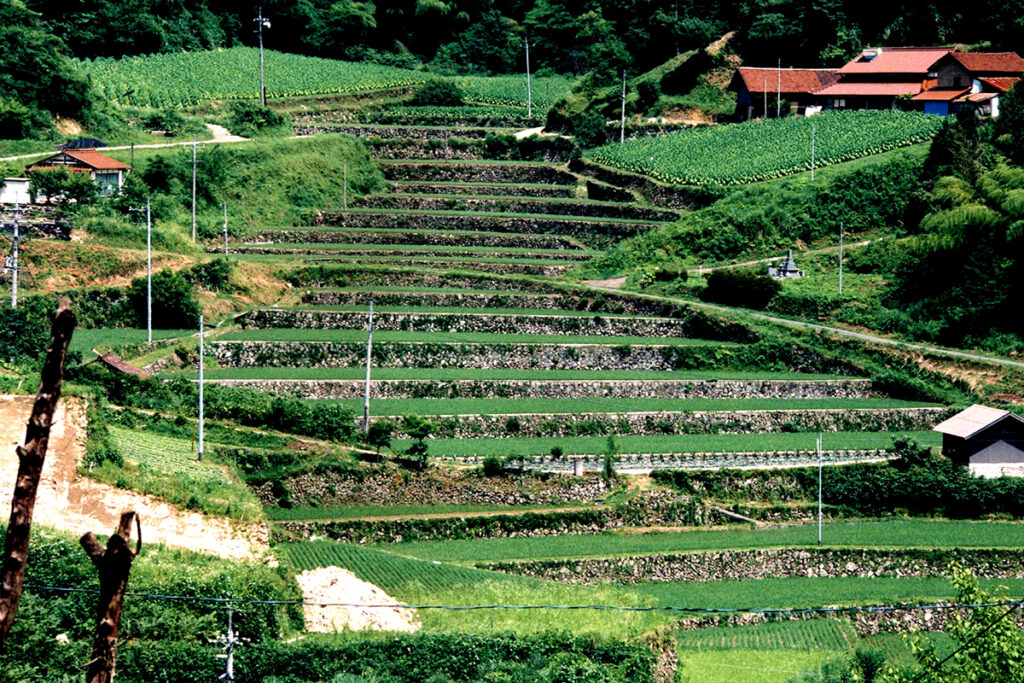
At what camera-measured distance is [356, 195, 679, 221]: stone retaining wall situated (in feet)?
199

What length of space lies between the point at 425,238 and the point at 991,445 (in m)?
24.8

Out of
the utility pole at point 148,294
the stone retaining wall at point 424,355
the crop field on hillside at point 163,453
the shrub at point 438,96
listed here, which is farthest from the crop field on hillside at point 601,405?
the shrub at point 438,96

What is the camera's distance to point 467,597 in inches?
1204

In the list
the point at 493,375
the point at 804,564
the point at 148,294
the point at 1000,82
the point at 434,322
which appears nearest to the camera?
the point at 804,564

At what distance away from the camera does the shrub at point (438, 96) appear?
77.2 metres

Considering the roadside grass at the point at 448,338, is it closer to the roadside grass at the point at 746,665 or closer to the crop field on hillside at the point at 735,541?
the crop field on hillside at the point at 735,541

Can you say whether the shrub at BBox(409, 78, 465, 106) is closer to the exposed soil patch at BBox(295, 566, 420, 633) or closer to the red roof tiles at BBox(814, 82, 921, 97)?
the red roof tiles at BBox(814, 82, 921, 97)

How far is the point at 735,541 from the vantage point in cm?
3681

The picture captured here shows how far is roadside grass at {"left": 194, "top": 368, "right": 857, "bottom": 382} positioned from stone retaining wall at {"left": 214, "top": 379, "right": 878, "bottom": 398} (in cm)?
38

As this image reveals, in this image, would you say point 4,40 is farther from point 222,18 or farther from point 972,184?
point 972,184

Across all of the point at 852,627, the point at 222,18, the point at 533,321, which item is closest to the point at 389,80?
the point at 222,18

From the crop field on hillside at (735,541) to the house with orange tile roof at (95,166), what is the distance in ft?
87.4

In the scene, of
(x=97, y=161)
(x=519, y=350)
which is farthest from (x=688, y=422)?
(x=97, y=161)

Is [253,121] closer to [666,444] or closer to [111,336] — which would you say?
[111,336]
